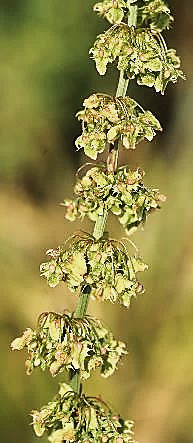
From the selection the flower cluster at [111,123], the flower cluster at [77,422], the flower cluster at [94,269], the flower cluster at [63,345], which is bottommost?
the flower cluster at [77,422]

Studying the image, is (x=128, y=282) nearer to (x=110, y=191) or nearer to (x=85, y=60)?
(x=110, y=191)

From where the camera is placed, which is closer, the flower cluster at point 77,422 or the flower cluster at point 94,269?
the flower cluster at point 94,269

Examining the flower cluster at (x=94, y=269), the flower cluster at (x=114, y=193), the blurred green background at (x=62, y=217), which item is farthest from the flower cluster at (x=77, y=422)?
the blurred green background at (x=62, y=217)

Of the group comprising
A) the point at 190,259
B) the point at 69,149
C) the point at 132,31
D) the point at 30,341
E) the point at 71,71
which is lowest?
the point at 30,341

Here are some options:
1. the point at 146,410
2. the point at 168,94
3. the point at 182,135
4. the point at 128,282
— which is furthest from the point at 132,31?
the point at 168,94

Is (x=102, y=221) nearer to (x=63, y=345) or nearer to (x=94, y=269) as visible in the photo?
(x=94, y=269)

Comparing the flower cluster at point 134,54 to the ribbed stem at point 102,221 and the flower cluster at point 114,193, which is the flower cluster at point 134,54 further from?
the flower cluster at point 114,193
